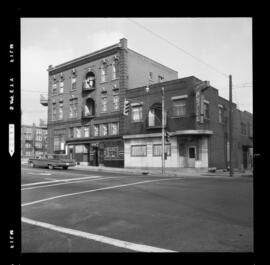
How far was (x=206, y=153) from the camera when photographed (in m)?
26.9

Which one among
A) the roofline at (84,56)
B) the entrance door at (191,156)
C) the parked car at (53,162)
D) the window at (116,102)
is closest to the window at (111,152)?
the window at (116,102)

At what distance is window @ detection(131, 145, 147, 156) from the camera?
2970 centimetres

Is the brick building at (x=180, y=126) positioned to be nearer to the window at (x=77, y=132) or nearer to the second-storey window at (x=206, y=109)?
the second-storey window at (x=206, y=109)

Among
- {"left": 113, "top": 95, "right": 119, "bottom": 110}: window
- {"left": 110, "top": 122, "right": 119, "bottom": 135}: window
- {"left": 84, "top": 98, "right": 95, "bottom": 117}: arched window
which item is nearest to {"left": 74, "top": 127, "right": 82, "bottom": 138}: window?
{"left": 84, "top": 98, "right": 95, "bottom": 117}: arched window

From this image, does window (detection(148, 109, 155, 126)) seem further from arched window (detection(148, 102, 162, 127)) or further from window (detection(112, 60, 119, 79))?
window (detection(112, 60, 119, 79))

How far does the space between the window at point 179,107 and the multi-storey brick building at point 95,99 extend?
265 inches

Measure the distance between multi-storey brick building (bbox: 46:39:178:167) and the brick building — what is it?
6.25 ft

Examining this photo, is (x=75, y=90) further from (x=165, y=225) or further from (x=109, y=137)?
(x=165, y=225)

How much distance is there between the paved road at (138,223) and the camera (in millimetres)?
4723

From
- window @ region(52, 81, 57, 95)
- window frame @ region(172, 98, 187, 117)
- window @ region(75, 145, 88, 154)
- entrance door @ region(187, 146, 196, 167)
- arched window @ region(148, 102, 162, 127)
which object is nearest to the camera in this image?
entrance door @ region(187, 146, 196, 167)

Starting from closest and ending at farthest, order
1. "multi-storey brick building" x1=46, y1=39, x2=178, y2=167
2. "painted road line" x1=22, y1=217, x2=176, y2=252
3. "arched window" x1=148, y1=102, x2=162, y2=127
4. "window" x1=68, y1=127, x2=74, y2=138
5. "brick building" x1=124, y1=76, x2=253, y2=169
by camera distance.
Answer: "painted road line" x1=22, y1=217, x2=176, y2=252 → "brick building" x1=124, y1=76, x2=253, y2=169 → "arched window" x1=148, y1=102, x2=162, y2=127 → "multi-storey brick building" x1=46, y1=39, x2=178, y2=167 → "window" x1=68, y1=127, x2=74, y2=138

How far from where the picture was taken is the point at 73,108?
3688 centimetres
